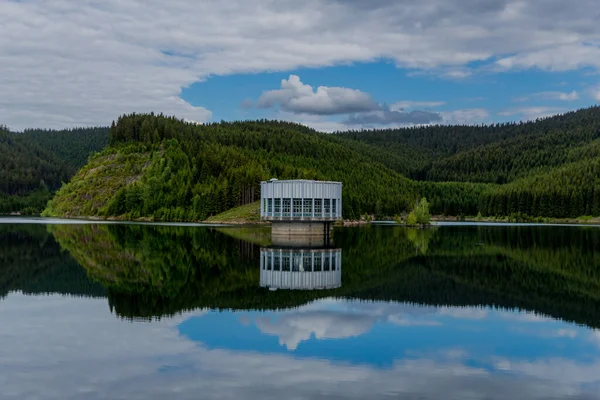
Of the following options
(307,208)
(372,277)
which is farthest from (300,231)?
(372,277)

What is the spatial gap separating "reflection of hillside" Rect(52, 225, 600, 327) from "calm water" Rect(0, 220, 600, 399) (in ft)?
0.68

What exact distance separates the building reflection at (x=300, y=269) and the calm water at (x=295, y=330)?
300 millimetres

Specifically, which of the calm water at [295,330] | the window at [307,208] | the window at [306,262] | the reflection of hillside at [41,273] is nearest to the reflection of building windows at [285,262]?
the calm water at [295,330]

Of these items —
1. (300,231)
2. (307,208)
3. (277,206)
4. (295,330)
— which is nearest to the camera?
(295,330)

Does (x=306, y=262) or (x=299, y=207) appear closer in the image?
(x=306, y=262)

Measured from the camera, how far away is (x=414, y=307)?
34.8 meters

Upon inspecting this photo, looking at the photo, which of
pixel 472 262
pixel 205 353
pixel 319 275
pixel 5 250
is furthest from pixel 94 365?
pixel 5 250

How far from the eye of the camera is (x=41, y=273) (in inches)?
1869

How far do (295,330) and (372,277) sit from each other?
19.4 meters

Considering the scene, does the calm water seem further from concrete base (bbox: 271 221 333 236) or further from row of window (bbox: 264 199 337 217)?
row of window (bbox: 264 199 337 217)

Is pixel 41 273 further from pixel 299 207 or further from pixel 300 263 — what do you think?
pixel 299 207

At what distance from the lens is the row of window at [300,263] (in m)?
51.2

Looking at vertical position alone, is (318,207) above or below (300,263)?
above

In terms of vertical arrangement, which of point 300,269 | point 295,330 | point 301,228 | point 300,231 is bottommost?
point 295,330
